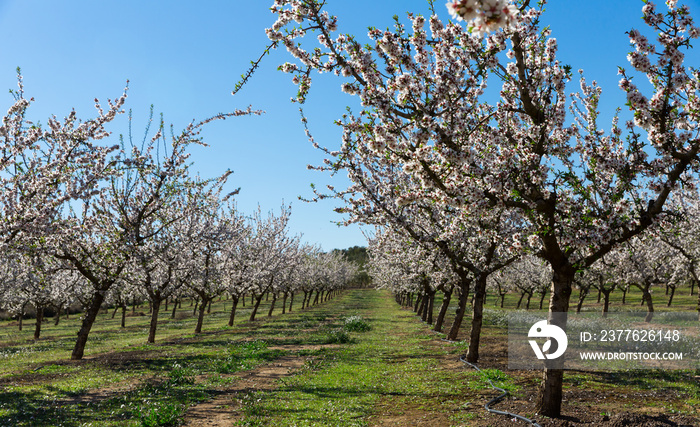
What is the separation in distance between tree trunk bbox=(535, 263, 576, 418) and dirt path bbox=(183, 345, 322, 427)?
7574 mm

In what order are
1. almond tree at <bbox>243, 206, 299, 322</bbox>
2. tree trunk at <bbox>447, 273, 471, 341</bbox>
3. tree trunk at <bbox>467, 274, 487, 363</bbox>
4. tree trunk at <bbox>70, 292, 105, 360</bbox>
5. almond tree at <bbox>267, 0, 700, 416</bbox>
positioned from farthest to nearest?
almond tree at <bbox>243, 206, 299, 322</bbox>, tree trunk at <bbox>447, 273, 471, 341</bbox>, tree trunk at <bbox>70, 292, 105, 360</bbox>, tree trunk at <bbox>467, 274, 487, 363</bbox>, almond tree at <bbox>267, 0, 700, 416</bbox>

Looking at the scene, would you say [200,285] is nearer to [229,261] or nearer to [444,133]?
[229,261]

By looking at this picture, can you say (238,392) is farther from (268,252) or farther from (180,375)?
(268,252)

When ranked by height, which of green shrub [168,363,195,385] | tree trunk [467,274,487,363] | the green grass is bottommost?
green shrub [168,363,195,385]

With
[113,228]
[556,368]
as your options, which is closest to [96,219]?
[113,228]

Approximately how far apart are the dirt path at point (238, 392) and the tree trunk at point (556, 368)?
24.8ft

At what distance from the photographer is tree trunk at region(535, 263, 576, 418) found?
9.47 meters

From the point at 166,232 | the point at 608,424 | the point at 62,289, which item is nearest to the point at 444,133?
the point at 608,424

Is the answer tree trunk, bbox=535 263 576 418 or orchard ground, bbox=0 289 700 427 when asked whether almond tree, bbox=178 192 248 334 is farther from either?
tree trunk, bbox=535 263 576 418

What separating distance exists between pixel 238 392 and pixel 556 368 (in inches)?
373

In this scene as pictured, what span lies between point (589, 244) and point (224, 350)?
19.1 metres

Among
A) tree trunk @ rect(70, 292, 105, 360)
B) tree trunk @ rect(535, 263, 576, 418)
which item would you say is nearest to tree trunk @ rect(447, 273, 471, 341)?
tree trunk @ rect(535, 263, 576, 418)

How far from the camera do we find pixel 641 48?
7730mm

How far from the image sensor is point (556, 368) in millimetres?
9531
